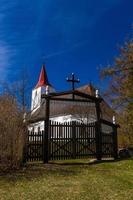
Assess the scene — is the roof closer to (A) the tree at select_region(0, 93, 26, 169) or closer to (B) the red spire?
(A) the tree at select_region(0, 93, 26, 169)

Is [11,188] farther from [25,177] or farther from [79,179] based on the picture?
[79,179]

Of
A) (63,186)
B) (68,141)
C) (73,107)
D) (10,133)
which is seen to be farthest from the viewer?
(73,107)

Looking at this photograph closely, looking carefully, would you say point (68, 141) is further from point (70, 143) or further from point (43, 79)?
point (43, 79)

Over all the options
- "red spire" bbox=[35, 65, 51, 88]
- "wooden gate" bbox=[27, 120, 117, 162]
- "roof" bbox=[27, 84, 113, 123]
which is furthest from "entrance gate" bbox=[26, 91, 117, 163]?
"red spire" bbox=[35, 65, 51, 88]

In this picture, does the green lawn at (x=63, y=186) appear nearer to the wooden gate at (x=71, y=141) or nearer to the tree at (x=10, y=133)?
the tree at (x=10, y=133)

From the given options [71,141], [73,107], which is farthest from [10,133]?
[73,107]

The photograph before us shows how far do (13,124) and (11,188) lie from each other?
13.7 ft

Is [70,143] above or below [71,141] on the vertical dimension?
below

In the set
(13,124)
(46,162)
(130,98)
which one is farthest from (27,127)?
(130,98)

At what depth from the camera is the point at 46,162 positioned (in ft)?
47.2

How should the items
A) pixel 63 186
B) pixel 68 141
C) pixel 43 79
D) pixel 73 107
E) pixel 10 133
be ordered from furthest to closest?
pixel 43 79 → pixel 73 107 → pixel 68 141 → pixel 10 133 → pixel 63 186

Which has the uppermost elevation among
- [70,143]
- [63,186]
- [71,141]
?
[71,141]

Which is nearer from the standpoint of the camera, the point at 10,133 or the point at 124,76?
the point at 10,133

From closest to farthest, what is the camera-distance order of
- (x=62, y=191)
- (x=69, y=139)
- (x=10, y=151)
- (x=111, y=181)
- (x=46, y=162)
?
(x=62, y=191) < (x=111, y=181) < (x=10, y=151) < (x=46, y=162) < (x=69, y=139)
